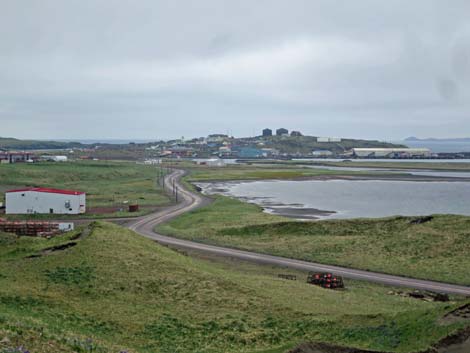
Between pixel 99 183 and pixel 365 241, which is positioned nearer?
pixel 365 241

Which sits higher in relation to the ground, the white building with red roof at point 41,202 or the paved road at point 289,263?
the white building with red roof at point 41,202

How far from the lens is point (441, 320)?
18.6 m

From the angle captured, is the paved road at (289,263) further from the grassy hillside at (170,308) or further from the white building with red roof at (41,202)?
the white building with red roof at (41,202)

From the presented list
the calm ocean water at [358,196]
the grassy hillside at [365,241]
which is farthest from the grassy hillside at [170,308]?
the calm ocean water at [358,196]

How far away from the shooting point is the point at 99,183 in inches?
4606

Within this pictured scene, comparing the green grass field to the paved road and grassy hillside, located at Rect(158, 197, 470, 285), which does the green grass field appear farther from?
grassy hillside, located at Rect(158, 197, 470, 285)

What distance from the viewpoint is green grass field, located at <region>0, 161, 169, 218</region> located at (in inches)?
3172

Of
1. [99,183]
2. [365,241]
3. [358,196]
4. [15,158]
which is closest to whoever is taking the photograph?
[365,241]

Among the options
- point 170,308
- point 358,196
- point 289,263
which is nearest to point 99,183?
point 358,196

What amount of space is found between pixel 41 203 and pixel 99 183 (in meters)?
49.1

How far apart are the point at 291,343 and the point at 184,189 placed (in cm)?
8709

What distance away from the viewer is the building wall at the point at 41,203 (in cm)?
6731

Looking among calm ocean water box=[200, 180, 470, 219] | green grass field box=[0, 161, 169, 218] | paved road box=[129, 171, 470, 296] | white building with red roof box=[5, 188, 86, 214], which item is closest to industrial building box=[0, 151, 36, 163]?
green grass field box=[0, 161, 169, 218]

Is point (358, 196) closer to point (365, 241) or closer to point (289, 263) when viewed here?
point (365, 241)
